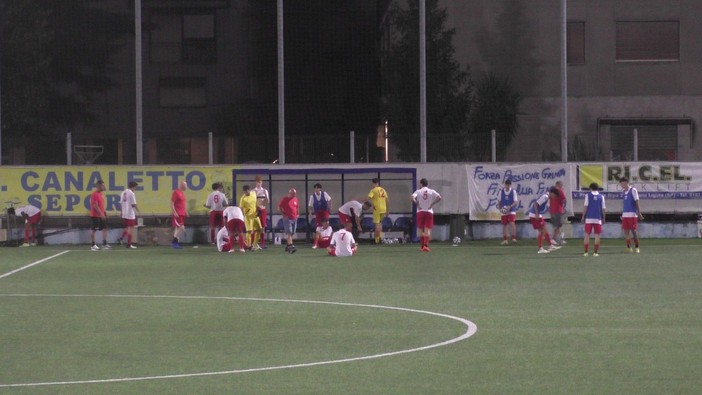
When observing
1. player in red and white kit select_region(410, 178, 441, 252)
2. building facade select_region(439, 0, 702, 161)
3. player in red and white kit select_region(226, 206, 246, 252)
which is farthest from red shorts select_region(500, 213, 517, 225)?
building facade select_region(439, 0, 702, 161)

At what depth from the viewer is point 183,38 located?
53.3m

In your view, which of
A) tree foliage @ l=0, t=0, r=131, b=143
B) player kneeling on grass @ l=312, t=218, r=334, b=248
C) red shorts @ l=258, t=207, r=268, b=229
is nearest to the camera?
player kneeling on grass @ l=312, t=218, r=334, b=248

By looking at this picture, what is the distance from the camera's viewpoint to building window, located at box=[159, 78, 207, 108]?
52750 mm

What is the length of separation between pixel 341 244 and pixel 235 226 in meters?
3.74

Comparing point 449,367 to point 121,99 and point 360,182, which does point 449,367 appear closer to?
point 360,182

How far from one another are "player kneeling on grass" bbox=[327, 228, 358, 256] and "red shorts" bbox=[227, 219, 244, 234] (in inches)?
125

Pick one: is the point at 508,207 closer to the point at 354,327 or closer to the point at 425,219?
the point at 425,219

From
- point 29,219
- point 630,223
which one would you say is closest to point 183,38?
point 29,219

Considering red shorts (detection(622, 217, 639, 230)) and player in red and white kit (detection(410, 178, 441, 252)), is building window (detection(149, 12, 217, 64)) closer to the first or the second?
player in red and white kit (detection(410, 178, 441, 252))

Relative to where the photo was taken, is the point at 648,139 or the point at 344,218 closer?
the point at 344,218

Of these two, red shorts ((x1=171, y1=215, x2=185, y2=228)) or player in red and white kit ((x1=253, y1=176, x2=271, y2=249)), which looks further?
red shorts ((x1=171, y1=215, x2=185, y2=228))

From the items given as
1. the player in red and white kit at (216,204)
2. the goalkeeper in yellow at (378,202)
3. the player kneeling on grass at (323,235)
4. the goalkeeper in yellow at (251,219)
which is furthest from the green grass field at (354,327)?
the goalkeeper in yellow at (378,202)

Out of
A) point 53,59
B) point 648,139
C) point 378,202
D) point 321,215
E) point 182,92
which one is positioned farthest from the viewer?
point 648,139

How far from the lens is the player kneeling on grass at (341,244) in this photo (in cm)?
3309
